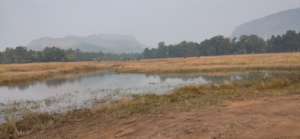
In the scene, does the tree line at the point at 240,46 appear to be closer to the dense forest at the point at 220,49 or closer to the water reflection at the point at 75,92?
the dense forest at the point at 220,49

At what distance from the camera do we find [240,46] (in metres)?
100

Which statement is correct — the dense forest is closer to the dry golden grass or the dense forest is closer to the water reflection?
the dry golden grass

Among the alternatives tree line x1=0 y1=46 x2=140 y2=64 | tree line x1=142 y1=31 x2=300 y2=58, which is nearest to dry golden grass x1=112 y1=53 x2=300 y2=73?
tree line x1=142 y1=31 x2=300 y2=58

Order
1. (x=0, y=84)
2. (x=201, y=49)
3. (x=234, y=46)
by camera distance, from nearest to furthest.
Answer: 1. (x=0, y=84)
2. (x=234, y=46)
3. (x=201, y=49)

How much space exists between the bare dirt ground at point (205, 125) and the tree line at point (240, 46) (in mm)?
93134

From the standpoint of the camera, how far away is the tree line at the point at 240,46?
93812mm

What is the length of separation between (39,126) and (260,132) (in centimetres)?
797

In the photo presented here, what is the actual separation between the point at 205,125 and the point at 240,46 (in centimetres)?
9794

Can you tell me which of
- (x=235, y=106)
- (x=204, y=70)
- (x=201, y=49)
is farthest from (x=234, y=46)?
(x=235, y=106)

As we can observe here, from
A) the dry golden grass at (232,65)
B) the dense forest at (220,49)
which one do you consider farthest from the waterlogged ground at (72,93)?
the dense forest at (220,49)

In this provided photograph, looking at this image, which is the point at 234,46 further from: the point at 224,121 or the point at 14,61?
the point at 224,121

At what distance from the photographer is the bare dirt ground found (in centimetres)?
755

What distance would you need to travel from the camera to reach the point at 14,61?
104688mm

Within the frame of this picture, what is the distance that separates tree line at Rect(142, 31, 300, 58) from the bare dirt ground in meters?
93.1
